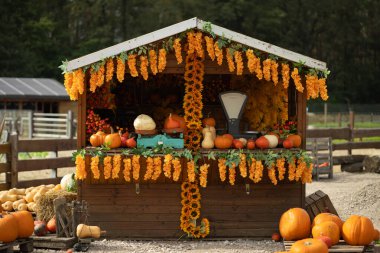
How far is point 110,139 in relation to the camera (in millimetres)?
11875

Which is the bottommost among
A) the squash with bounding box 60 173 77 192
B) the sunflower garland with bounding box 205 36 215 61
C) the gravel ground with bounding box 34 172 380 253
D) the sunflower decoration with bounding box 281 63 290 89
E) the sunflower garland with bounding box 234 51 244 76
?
the gravel ground with bounding box 34 172 380 253

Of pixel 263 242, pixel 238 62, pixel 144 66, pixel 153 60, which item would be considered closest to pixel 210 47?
pixel 238 62

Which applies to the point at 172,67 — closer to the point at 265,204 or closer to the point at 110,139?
the point at 110,139

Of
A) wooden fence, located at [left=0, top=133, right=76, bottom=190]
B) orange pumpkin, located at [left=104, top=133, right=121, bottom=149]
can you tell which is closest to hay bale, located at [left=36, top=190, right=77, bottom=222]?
orange pumpkin, located at [left=104, top=133, right=121, bottom=149]

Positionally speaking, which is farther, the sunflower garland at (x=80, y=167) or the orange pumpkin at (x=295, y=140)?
the orange pumpkin at (x=295, y=140)

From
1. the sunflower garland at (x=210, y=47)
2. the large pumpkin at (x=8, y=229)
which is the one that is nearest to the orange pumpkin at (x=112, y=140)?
the sunflower garland at (x=210, y=47)

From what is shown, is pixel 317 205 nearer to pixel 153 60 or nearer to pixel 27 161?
pixel 153 60

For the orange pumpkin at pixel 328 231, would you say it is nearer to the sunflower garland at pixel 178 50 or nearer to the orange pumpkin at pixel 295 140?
the orange pumpkin at pixel 295 140

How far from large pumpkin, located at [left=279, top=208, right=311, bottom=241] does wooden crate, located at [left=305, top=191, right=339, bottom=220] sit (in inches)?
38.6

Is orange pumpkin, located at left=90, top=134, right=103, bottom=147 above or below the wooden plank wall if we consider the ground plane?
above

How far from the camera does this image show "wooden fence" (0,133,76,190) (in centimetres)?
1691

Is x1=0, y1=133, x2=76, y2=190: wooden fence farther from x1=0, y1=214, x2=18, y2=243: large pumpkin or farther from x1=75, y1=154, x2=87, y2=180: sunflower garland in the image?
x1=0, y1=214, x2=18, y2=243: large pumpkin

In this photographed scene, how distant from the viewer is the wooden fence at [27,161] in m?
16.9

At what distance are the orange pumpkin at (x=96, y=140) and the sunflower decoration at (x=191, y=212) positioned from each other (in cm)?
140
